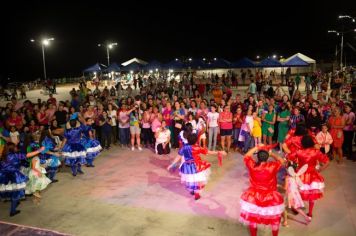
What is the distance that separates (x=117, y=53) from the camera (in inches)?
3915

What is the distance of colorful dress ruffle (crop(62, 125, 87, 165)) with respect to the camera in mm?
8844

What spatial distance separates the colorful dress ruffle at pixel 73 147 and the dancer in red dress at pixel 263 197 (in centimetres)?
506

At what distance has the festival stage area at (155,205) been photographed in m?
6.32

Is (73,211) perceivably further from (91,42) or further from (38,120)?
(91,42)

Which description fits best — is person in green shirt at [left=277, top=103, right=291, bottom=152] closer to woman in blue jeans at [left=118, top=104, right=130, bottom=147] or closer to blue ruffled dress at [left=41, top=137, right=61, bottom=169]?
woman in blue jeans at [left=118, top=104, right=130, bottom=147]

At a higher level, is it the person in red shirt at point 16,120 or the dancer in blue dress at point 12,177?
the person in red shirt at point 16,120

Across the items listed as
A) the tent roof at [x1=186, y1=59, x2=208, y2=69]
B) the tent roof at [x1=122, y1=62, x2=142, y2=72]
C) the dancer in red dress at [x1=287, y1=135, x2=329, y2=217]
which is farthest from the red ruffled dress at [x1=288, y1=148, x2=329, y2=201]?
the tent roof at [x1=122, y1=62, x2=142, y2=72]

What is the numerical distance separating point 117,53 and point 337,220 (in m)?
97.2

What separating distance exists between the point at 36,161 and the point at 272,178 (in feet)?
16.4

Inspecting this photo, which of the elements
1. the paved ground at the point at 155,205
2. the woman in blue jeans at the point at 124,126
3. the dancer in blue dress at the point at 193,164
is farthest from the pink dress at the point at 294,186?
the woman in blue jeans at the point at 124,126

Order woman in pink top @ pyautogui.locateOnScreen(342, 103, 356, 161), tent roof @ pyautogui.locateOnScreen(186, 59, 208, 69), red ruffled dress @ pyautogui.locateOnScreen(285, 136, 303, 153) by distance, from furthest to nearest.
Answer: tent roof @ pyautogui.locateOnScreen(186, 59, 208, 69) → woman in pink top @ pyautogui.locateOnScreen(342, 103, 356, 161) → red ruffled dress @ pyautogui.locateOnScreen(285, 136, 303, 153)

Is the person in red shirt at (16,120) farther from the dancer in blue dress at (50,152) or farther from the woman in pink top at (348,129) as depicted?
the woman in pink top at (348,129)

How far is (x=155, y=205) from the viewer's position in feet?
24.0

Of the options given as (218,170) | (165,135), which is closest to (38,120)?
(165,135)
